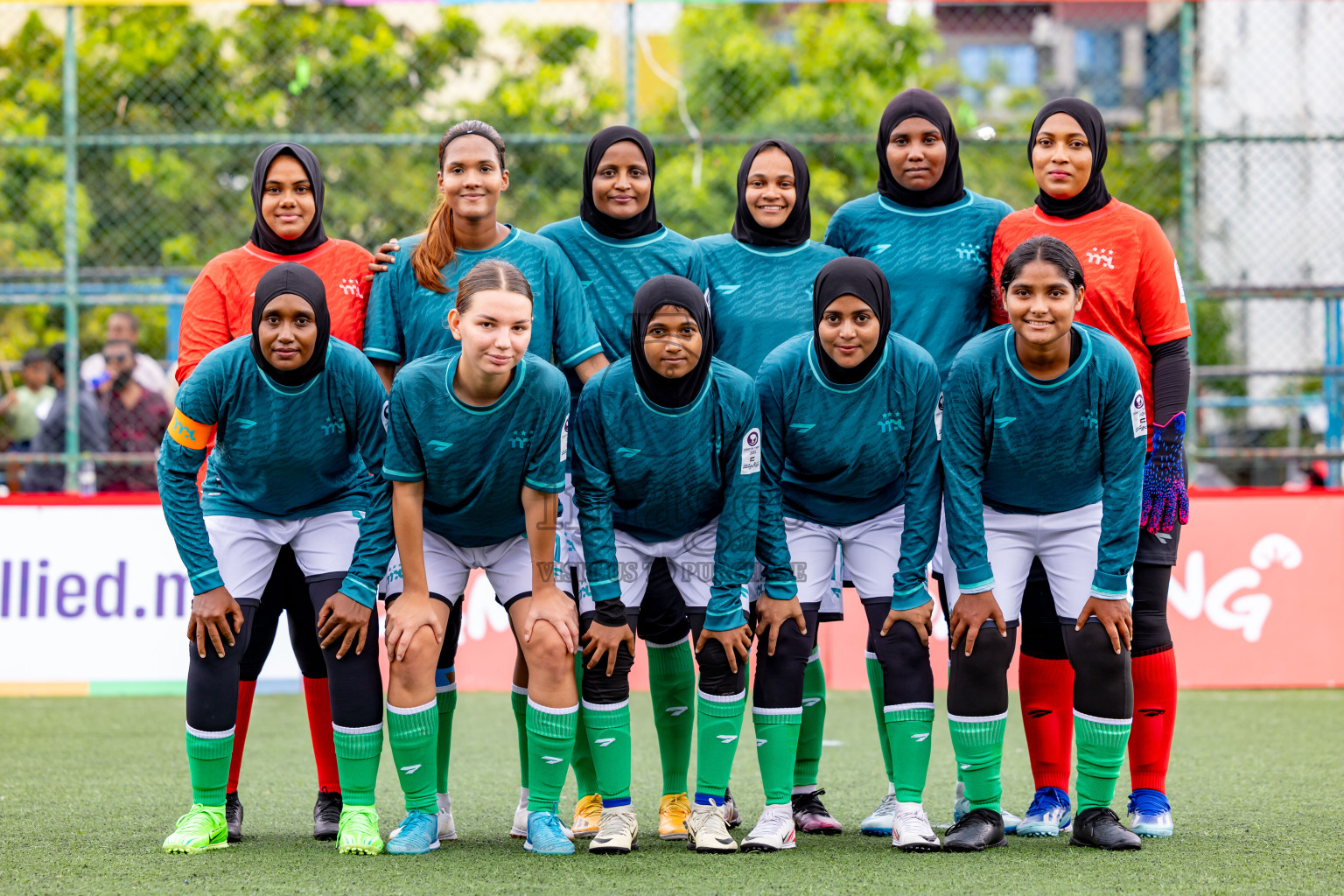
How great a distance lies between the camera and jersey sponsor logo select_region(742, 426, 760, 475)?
4.27 metres

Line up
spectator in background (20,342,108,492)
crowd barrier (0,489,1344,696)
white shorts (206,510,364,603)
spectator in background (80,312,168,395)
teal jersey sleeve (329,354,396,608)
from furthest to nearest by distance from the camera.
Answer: spectator in background (80,312,168,395) < spectator in background (20,342,108,492) < crowd barrier (0,489,1344,696) < white shorts (206,510,364,603) < teal jersey sleeve (329,354,396,608)

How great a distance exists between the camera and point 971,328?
4.75m

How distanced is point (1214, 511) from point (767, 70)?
11425 mm

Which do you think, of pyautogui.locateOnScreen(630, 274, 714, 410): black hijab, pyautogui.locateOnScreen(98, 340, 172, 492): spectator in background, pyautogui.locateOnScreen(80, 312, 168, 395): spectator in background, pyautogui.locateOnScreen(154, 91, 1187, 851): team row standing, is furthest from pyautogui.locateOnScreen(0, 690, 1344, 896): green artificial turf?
pyautogui.locateOnScreen(80, 312, 168, 395): spectator in background

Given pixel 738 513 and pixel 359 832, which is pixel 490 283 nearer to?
pixel 738 513

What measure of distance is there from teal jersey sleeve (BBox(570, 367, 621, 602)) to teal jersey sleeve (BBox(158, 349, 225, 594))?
3.58 feet

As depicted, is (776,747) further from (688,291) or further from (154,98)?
(154,98)

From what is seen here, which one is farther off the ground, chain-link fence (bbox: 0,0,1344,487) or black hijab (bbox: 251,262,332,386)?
chain-link fence (bbox: 0,0,1344,487)

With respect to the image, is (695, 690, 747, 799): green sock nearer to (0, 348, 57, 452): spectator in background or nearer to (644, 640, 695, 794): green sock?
(644, 640, 695, 794): green sock

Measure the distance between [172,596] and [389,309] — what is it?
14.3 ft

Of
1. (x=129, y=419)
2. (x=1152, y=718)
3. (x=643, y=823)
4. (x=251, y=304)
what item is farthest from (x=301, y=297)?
(x=129, y=419)

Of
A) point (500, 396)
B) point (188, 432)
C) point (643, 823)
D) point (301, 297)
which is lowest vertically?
point (643, 823)

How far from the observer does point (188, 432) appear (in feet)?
14.1

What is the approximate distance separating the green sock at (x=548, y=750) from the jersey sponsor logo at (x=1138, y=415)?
73.7 inches
